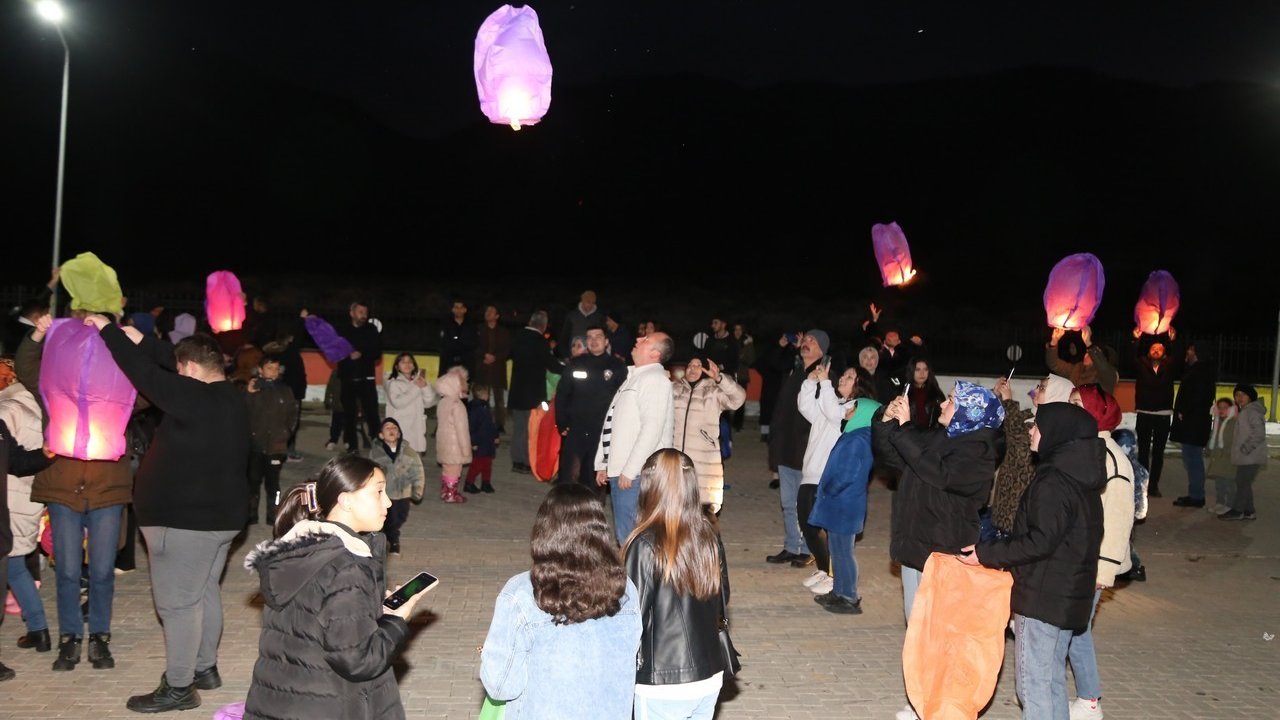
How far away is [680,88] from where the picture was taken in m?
108

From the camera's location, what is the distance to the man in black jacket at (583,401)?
32.3 feet

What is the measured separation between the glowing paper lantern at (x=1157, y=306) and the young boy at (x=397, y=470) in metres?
9.92

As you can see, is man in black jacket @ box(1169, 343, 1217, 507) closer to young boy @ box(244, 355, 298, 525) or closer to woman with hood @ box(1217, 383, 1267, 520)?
woman with hood @ box(1217, 383, 1267, 520)

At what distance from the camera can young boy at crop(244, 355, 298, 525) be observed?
30.8 ft

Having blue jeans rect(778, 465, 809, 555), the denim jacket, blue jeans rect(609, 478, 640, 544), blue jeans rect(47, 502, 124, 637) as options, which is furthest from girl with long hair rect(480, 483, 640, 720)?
blue jeans rect(778, 465, 809, 555)

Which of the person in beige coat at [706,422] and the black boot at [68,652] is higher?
the person in beige coat at [706,422]

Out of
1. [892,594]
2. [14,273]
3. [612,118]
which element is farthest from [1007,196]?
[892,594]

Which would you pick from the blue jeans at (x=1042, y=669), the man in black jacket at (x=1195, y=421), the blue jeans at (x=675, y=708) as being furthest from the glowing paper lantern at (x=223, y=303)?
the man in black jacket at (x=1195, y=421)

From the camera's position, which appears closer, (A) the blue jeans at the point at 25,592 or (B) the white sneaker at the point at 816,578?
(A) the blue jeans at the point at 25,592

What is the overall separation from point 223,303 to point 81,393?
251 inches

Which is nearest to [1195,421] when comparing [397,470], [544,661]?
[397,470]

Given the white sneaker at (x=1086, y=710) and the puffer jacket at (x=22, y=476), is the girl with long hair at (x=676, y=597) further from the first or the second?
the puffer jacket at (x=22, y=476)

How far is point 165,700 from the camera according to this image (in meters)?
5.43

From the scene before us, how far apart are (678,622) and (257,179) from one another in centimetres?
7515
